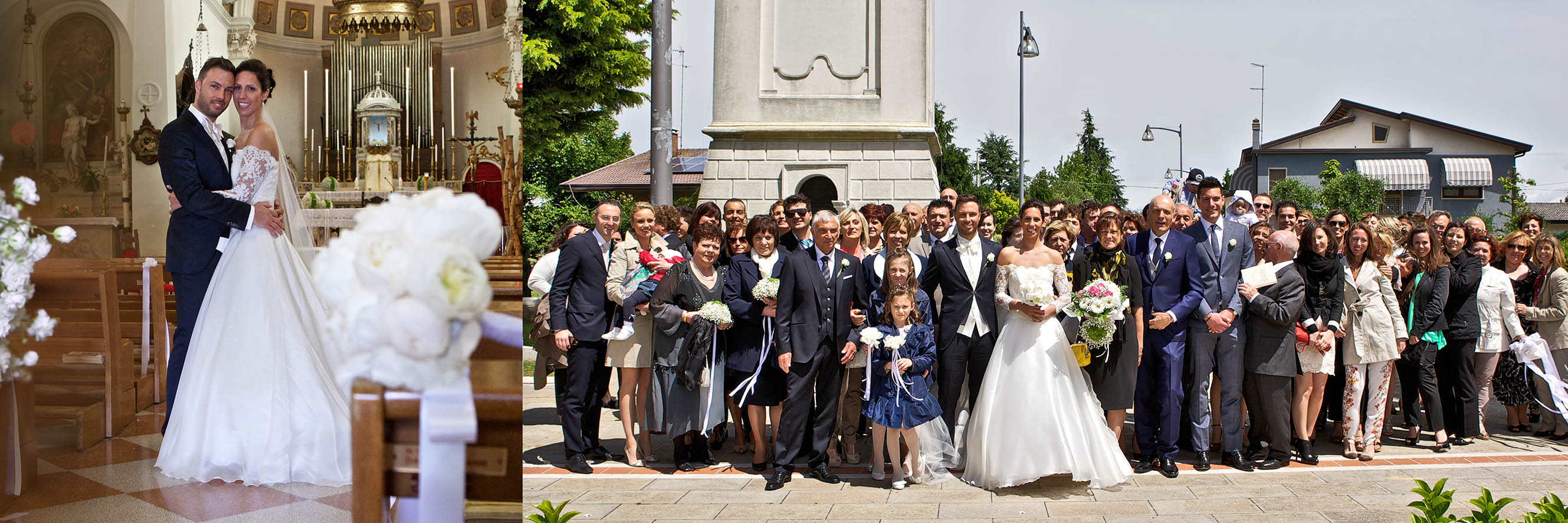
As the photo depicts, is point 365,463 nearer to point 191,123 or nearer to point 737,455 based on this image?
point 191,123

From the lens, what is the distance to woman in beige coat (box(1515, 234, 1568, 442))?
6801 mm

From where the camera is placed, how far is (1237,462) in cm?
590

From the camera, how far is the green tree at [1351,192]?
2758 cm

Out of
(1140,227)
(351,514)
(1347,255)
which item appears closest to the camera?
(351,514)

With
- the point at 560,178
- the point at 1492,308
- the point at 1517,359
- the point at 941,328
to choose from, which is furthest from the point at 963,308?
the point at 560,178

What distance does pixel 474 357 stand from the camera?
1583 mm

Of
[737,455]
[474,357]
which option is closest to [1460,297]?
[737,455]

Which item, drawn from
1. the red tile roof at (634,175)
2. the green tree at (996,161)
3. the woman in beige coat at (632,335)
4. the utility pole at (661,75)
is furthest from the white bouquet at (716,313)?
the green tree at (996,161)

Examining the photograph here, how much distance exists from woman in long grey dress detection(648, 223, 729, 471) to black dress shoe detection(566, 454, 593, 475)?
0.45 meters

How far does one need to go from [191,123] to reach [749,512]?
3554 millimetres

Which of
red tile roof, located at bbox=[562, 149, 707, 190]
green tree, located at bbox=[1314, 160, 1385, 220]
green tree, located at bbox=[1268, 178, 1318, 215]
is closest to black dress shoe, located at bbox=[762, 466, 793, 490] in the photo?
red tile roof, located at bbox=[562, 149, 707, 190]

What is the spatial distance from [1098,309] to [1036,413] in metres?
0.64

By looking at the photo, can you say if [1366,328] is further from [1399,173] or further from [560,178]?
[560,178]

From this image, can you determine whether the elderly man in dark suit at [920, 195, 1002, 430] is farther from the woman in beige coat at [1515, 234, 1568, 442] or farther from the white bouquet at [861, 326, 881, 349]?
the woman in beige coat at [1515, 234, 1568, 442]
